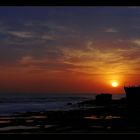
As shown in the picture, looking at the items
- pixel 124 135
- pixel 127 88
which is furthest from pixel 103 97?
pixel 124 135

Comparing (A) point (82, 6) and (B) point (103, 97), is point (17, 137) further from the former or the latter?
(B) point (103, 97)

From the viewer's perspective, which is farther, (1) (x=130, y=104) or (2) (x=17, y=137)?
(1) (x=130, y=104)

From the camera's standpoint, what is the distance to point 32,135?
1729 millimetres

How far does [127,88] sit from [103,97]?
61.2 feet

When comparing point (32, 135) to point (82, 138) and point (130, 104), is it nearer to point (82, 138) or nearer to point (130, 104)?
point (82, 138)

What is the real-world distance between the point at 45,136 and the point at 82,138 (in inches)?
7.7
